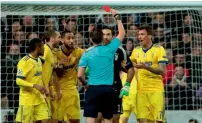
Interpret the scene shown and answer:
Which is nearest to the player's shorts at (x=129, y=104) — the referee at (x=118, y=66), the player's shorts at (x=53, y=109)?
the referee at (x=118, y=66)

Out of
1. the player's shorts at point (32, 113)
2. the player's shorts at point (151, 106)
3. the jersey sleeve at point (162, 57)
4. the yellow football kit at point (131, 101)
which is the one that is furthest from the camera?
the yellow football kit at point (131, 101)

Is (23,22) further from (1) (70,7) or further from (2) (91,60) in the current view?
(2) (91,60)

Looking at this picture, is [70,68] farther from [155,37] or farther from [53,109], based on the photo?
[155,37]

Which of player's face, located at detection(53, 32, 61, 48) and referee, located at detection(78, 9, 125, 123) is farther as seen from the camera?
player's face, located at detection(53, 32, 61, 48)

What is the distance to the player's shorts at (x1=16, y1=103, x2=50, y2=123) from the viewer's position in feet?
40.2

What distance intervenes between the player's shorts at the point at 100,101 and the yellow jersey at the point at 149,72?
146 centimetres

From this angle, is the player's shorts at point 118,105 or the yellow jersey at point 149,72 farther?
the yellow jersey at point 149,72

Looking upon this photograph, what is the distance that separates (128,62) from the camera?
12.1m

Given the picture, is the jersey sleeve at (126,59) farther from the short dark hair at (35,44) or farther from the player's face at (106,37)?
the short dark hair at (35,44)

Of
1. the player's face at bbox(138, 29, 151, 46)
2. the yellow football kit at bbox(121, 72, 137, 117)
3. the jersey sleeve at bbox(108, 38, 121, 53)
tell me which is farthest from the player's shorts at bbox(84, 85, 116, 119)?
the yellow football kit at bbox(121, 72, 137, 117)

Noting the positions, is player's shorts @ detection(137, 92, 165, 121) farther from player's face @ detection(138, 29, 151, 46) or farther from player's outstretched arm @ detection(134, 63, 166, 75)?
player's face @ detection(138, 29, 151, 46)

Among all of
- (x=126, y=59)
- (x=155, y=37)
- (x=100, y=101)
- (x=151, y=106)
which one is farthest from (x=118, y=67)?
(x=155, y=37)

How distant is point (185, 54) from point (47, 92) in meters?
4.22

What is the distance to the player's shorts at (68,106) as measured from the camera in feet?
42.3
